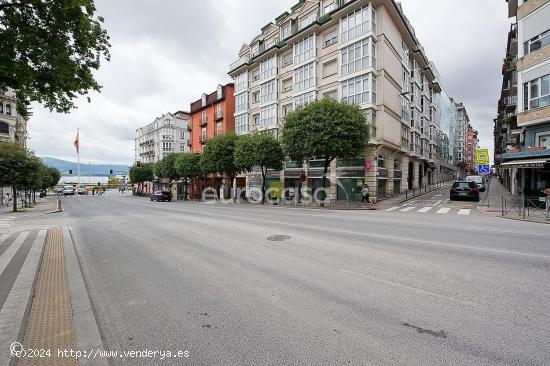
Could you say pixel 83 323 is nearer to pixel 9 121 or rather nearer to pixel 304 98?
pixel 304 98

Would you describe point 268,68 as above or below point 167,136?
above

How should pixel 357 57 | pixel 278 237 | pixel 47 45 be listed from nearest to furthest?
pixel 47 45 < pixel 278 237 < pixel 357 57

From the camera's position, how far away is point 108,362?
2.70 meters

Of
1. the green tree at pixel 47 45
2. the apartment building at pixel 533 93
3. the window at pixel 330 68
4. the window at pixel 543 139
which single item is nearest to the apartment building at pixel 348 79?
the window at pixel 330 68

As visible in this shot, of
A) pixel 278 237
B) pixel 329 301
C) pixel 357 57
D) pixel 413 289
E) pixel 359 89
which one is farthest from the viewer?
pixel 359 89

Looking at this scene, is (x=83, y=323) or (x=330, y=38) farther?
(x=330, y=38)

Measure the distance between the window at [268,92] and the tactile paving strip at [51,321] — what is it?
105 ft

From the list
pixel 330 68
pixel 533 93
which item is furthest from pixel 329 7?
pixel 533 93

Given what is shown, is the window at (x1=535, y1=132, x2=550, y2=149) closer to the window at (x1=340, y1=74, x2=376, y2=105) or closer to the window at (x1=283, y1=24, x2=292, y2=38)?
the window at (x1=340, y1=74, x2=376, y2=105)

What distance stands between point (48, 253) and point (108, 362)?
20.7 feet

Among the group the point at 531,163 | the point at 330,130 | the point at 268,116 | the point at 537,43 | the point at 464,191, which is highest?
the point at 537,43

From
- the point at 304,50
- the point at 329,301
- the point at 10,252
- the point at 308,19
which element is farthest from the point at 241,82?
the point at 329,301

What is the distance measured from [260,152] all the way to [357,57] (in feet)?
42.4

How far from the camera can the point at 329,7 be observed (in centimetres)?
2819
